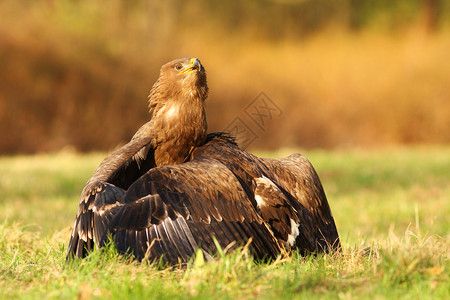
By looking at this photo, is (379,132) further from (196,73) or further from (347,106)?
(196,73)

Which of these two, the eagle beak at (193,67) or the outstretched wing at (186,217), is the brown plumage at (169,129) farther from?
the outstretched wing at (186,217)

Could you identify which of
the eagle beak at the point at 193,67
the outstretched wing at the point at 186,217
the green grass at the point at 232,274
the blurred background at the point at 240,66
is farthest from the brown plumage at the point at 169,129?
the blurred background at the point at 240,66

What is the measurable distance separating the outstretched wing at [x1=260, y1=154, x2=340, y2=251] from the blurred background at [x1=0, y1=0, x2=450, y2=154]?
39.3 ft

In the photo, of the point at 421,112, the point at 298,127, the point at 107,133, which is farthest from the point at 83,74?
the point at 421,112

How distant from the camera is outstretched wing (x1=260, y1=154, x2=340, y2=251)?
14.0ft

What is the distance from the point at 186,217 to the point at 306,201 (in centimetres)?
118

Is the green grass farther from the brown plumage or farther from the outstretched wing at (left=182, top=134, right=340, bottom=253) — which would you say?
the brown plumage

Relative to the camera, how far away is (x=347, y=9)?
19375 mm

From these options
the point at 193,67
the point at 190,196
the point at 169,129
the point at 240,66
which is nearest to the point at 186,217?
the point at 190,196

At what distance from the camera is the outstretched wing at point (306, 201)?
4.26 metres

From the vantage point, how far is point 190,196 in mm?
3670

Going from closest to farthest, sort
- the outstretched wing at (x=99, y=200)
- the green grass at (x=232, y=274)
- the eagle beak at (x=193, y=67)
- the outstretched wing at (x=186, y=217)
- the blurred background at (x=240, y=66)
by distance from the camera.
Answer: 1. the green grass at (x=232, y=274)
2. the outstretched wing at (x=186, y=217)
3. the outstretched wing at (x=99, y=200)
4. the eagle beak at (x=193, y=67)
5. the blurred background at (x=240, y=66)

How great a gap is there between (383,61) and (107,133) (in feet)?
26.7

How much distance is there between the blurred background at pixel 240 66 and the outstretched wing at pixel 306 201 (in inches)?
472
